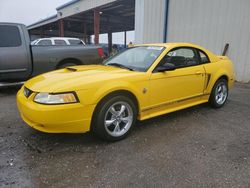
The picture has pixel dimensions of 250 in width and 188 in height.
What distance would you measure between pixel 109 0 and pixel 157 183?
1500 cm

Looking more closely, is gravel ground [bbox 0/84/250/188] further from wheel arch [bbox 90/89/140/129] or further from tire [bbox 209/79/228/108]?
tire [bbox 209/79/228/108]

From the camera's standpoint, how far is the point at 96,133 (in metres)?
3.21

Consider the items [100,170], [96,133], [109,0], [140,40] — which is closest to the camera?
[100,170]

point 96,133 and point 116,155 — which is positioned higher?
point 96,133

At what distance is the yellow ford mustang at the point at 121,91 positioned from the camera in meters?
2.95

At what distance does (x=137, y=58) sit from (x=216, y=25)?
617cm

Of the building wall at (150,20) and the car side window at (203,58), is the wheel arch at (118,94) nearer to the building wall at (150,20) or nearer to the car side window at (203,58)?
the car side window at (203,58)

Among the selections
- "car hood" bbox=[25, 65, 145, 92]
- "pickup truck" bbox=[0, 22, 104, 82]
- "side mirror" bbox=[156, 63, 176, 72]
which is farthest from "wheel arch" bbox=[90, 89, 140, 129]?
"pickup truck" bbox=[0, 22, 104, 82]

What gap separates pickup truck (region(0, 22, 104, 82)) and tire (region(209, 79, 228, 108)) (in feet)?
13.7

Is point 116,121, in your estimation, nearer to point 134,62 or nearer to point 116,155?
point 116,155

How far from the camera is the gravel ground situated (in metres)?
2.50

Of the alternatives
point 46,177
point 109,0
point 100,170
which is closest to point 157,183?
point 100,170

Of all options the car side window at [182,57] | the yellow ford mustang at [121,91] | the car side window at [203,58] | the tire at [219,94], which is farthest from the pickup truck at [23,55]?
the tire at [219,94]

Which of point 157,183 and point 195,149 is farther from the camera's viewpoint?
point 195,149
